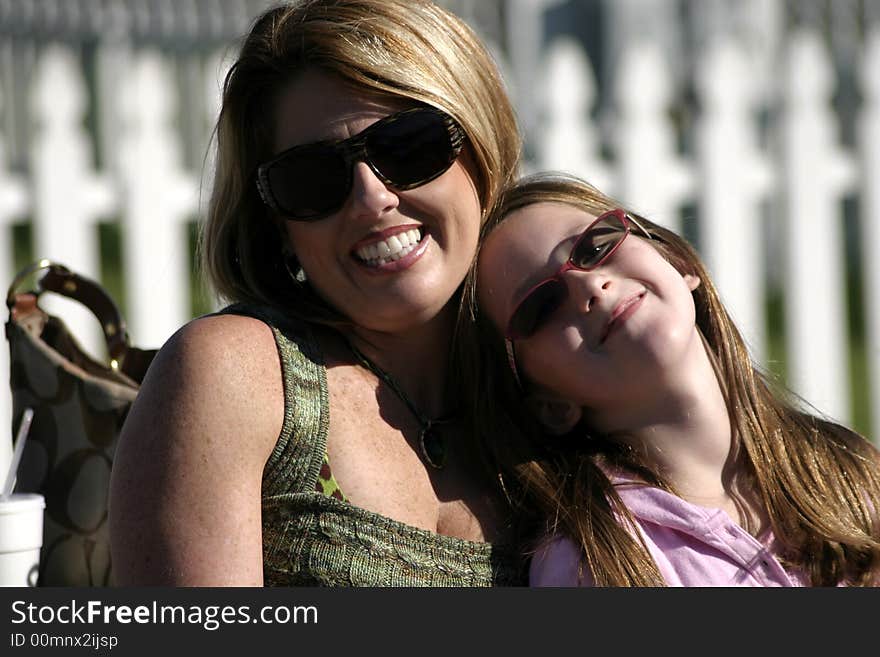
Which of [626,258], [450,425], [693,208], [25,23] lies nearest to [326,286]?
[450,425]

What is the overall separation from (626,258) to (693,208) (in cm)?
349

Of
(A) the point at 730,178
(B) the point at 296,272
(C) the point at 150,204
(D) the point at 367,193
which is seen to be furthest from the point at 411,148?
(A) the point at 730,178

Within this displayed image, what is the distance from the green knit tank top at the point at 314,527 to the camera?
1913mm

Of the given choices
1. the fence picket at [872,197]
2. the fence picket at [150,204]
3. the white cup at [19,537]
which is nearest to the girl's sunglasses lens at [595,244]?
the white cup at [19,537]

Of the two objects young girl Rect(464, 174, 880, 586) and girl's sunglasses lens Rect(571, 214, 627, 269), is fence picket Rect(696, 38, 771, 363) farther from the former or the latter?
girl's sunglasses lens Rect(571, 214, 627, 269)

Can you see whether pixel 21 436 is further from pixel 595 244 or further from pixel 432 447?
pixel 595 244

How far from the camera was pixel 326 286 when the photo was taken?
7.04 feet

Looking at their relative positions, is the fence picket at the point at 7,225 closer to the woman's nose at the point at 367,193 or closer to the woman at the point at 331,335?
the woman at the point at 331,335

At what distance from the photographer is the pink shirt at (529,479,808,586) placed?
2.12 meters

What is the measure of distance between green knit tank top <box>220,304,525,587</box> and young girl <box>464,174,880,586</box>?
0.86 ft

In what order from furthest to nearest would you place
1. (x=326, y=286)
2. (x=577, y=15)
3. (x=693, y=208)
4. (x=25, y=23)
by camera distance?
1. (x=25, y=23)
2. (x=577, y=15)
3. (x=693, y=208)
4. (x=326, y=286)

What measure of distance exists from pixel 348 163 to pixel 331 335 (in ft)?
1.08

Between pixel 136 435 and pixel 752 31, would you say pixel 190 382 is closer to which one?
pixel 136 435

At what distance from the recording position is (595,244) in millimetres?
2244
